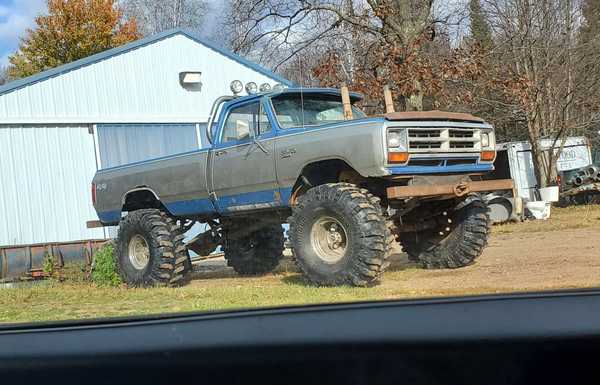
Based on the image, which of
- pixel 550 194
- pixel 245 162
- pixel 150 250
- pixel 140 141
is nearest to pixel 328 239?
pixel 245 162

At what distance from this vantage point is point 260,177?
8.33 m

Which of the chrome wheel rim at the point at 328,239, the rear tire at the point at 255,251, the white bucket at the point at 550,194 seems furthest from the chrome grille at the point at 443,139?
the white bucket at the point at 550,194

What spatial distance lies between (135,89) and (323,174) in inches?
350

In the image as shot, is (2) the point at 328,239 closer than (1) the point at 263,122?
Yes

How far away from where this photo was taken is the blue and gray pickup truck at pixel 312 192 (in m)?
7.21

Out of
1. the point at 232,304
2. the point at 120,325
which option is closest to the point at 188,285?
the point at 232,304

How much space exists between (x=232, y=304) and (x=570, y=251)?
5.00 m

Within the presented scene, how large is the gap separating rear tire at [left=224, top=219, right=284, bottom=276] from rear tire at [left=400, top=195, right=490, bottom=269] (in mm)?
2375

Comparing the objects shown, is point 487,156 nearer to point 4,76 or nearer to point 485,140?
point 485,140

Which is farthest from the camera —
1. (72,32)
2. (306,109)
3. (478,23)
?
(72,32)

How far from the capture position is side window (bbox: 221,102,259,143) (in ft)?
27.7

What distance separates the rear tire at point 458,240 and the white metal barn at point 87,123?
335 inches

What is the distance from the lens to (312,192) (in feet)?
25.0

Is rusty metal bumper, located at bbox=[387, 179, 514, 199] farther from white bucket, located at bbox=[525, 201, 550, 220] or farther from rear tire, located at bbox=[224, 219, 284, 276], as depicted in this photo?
white bucket, located at bbox=[525, 201, 550, 220]
